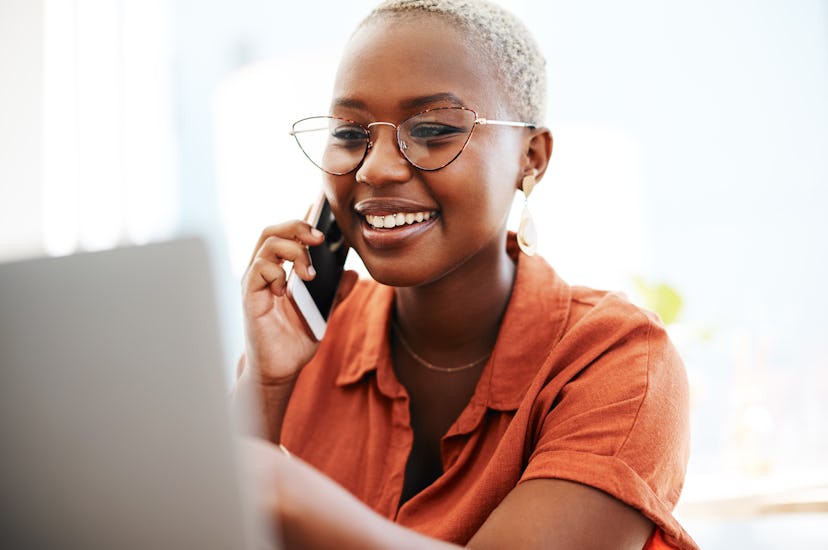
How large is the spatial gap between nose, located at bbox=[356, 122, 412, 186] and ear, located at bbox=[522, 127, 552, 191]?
0.80 feet

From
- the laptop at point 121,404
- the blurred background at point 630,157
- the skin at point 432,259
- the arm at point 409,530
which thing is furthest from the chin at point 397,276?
the blurred background at point 630,157

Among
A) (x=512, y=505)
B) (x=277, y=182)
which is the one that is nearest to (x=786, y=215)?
(x=277, y=182)

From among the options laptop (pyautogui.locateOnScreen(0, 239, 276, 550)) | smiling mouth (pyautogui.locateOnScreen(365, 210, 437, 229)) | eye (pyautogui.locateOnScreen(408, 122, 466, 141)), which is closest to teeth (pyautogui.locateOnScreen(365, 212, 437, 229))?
smiling mouth (pyautogui.locateOnScreen(365, 210, 437, 229))

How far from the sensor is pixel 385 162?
3.57 feet

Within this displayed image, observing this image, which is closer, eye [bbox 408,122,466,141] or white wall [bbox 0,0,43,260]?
eye [bbox 408,122,466,141]

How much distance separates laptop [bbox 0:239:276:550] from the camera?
45 cm

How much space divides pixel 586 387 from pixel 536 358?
0.16 m

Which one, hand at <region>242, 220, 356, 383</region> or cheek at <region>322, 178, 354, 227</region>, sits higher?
cheek at <region>322, 178, 354, 227</region>

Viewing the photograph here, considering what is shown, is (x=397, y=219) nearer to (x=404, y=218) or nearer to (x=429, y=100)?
(x=404, y=218)

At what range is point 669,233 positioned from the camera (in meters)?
2.68

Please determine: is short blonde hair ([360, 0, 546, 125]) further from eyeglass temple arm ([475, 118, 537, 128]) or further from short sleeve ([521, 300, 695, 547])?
short sleeve ([521, 300, 695, 547])

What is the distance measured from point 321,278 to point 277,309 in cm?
12

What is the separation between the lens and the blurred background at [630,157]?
237 centimetres

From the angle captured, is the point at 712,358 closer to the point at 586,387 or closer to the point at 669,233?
the point at 669,233
